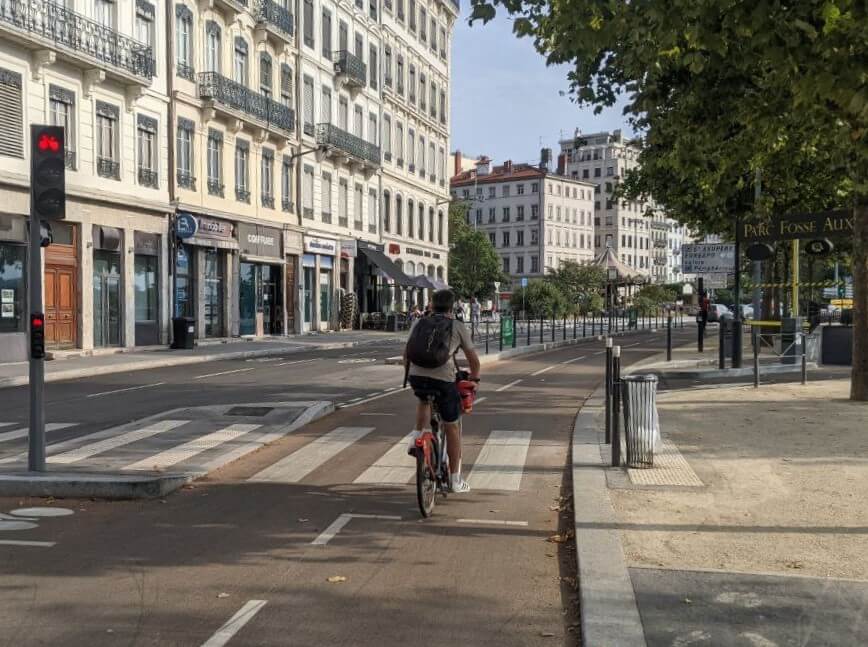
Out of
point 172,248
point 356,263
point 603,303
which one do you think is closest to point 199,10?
point 172,248

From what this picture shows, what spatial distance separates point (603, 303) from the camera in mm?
68938

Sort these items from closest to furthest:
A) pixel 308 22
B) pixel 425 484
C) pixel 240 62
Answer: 1. pixel 425 484
2. pixel 240 62
3. pixel 308 22

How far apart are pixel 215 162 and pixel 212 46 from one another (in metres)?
3.97

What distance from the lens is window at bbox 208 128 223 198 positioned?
31406 mm

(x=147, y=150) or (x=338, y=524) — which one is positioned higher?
(x=147, y=150)

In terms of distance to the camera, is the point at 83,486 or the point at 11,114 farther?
the point at 11,114

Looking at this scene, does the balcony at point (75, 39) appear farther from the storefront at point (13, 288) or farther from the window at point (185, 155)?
the storefront at point (13, 288)

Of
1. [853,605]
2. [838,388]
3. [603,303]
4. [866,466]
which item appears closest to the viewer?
[853,605]

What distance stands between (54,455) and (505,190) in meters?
102

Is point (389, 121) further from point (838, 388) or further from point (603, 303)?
point (838, 388)

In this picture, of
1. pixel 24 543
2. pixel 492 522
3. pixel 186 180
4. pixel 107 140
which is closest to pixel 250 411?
pixel 492 522

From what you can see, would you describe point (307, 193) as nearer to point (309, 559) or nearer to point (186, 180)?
point (186, 180)

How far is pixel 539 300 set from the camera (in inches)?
2282

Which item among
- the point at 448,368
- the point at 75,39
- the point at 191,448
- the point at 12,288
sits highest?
the point at 75,39
